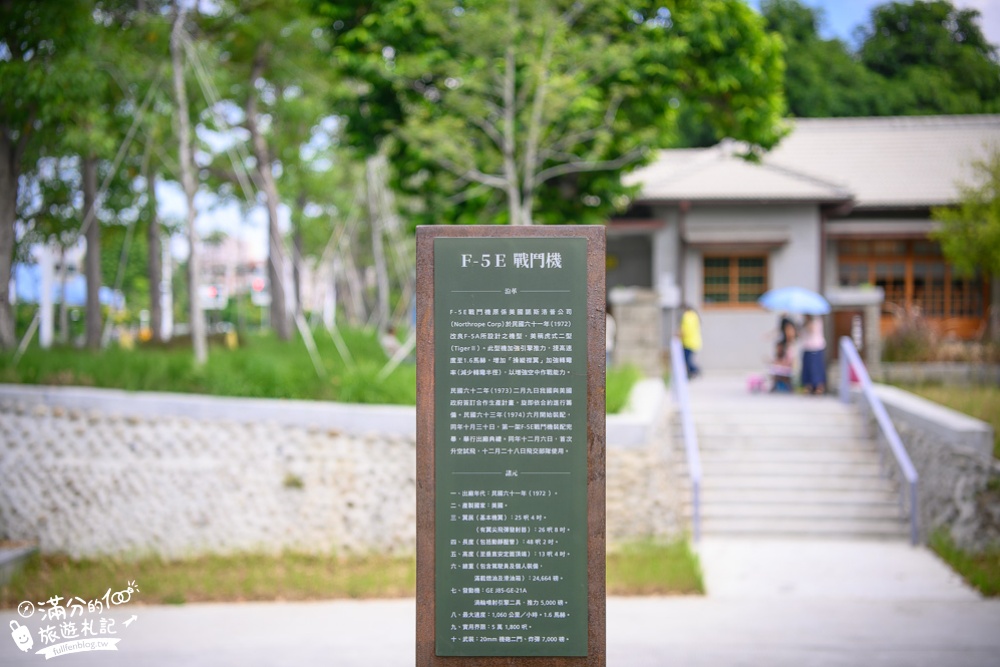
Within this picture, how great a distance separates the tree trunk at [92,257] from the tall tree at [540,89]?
4727mm

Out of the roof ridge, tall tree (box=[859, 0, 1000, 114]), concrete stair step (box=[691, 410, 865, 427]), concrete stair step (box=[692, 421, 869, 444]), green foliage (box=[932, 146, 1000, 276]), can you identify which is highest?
tall tree (box=[859, 0, 1000, 114])

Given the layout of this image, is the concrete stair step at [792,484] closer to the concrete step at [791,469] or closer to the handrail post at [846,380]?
the concrete step at [791,469]

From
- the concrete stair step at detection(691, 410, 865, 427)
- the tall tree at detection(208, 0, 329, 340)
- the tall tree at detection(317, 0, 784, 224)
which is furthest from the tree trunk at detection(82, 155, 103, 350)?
the concrete stair step at detection(691, 410, 865, 427)

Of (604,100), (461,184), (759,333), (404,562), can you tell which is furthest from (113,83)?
(759,333)

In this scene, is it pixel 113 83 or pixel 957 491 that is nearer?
pixel 957 491

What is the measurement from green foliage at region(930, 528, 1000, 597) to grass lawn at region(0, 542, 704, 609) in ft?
7.97

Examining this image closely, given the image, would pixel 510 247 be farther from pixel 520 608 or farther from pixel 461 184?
pixel 461 184

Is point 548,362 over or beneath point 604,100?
beneath

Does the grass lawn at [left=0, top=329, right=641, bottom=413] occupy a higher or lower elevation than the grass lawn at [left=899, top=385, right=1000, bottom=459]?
higher

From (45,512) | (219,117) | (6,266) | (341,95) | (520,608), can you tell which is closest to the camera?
(520,608)

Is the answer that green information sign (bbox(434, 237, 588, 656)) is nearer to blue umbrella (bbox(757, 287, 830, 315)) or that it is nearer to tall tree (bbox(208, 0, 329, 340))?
blue umbrella (bbox(757, 287, 830, 315))

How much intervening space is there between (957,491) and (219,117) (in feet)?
34.0

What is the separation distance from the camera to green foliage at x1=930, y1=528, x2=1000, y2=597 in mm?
8852

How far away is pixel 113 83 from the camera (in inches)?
682
